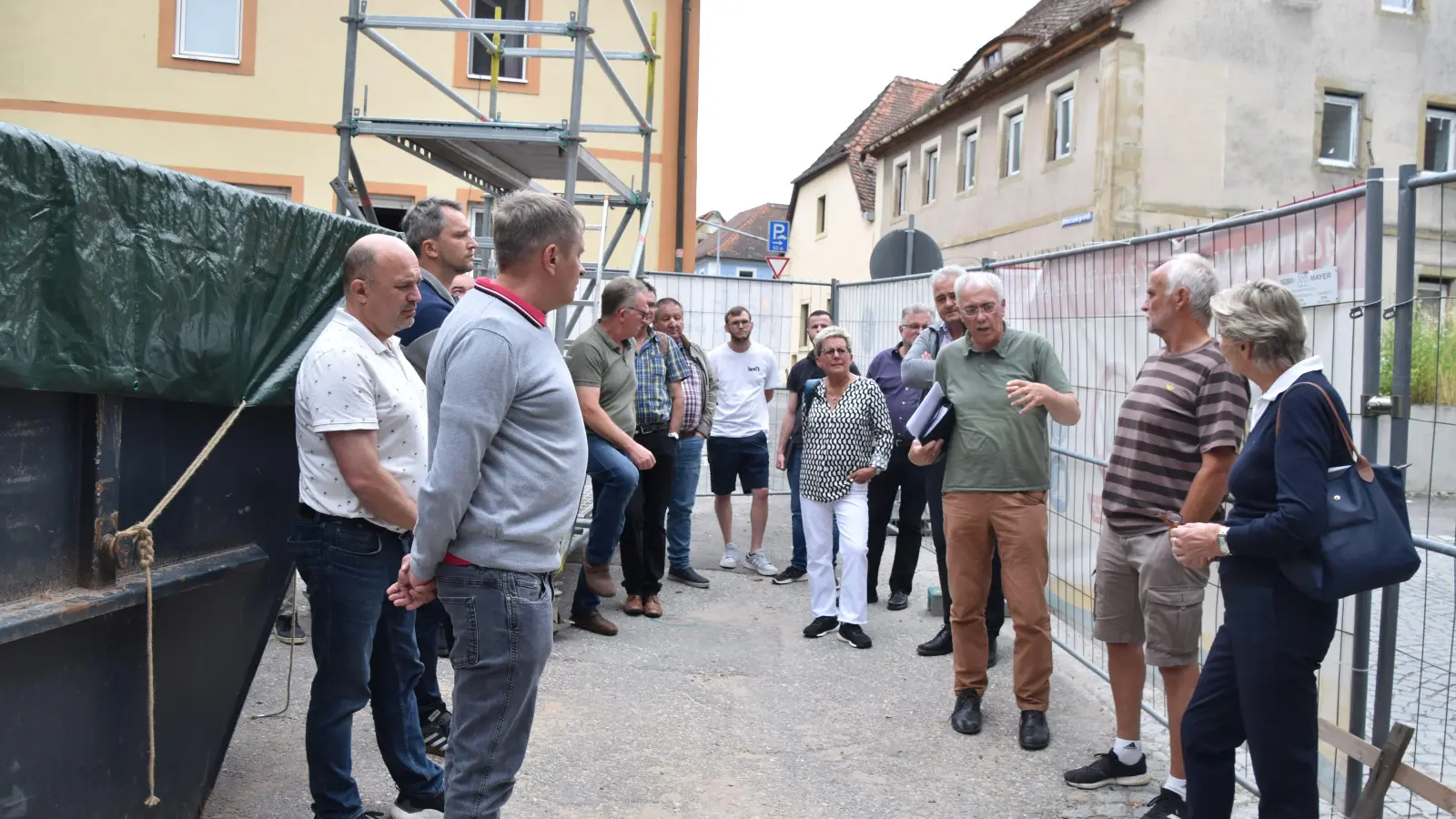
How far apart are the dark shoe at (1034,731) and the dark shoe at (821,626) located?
72.6 inches

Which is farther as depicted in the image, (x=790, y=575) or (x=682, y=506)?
(x=790, y=575)

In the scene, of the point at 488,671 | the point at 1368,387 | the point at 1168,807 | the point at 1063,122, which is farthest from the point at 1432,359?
the point at 1063,122

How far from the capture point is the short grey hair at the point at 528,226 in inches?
110

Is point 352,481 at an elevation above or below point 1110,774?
above

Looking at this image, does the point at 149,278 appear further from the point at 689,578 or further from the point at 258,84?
the point at 258,84

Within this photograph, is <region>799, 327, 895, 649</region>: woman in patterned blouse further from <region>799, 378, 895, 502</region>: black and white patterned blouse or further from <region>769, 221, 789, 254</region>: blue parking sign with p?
<region>769, 221, 789, 254</region>: blue parking sign with p

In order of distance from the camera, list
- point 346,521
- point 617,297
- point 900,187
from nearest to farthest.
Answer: point 346,521 → point 617,297 → point 900,187

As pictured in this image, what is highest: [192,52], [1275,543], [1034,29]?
[1034,29]

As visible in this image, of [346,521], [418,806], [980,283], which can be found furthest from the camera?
[980,283]

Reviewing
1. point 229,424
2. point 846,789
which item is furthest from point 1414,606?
point 229,424

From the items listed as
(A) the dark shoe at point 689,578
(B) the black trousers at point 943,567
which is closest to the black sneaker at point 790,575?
(A) the dark shoe at point 689,578

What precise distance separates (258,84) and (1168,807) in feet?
43.6

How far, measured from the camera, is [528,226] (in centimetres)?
279

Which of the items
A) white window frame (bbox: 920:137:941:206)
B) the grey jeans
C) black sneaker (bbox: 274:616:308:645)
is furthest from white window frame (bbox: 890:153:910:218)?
the grey jeans
